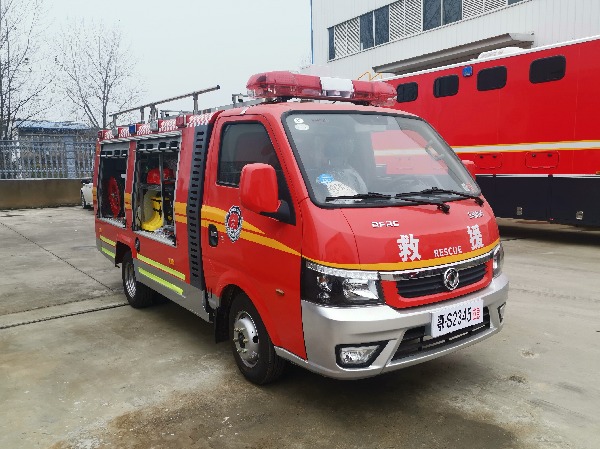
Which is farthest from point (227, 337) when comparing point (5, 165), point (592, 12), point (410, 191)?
point (5, 165)

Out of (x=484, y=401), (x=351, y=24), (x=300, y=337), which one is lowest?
(x=484, y=401)

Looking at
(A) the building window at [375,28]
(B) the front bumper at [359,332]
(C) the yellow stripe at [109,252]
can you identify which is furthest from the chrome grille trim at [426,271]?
(A) the building window at [375,28]

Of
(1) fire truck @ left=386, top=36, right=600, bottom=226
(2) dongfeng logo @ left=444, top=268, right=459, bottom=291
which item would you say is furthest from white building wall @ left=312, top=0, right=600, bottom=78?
(2) dongfeng logo @ left=444, top=268, right=459, bottom=291

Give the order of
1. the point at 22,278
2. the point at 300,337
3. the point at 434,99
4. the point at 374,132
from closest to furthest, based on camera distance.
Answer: the point at 300,337, the point at 374,132, the point at 22,278, the point at 434,99

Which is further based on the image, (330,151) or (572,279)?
(572,279)

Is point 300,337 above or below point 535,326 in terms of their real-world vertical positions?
above

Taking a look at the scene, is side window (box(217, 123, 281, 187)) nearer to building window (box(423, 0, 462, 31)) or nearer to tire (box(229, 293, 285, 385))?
tire (box(229, 293, 285, 385))

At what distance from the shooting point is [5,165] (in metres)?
17.2

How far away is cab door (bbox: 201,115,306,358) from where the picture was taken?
130 inches

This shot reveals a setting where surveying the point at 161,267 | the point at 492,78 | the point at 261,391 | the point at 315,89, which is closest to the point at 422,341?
the point at 261,391

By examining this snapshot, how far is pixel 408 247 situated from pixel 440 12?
55.3 feet

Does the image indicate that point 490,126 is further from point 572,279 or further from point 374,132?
point 374,132

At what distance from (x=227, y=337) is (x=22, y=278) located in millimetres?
4634

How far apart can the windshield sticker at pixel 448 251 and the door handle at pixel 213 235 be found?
166 centimetres
